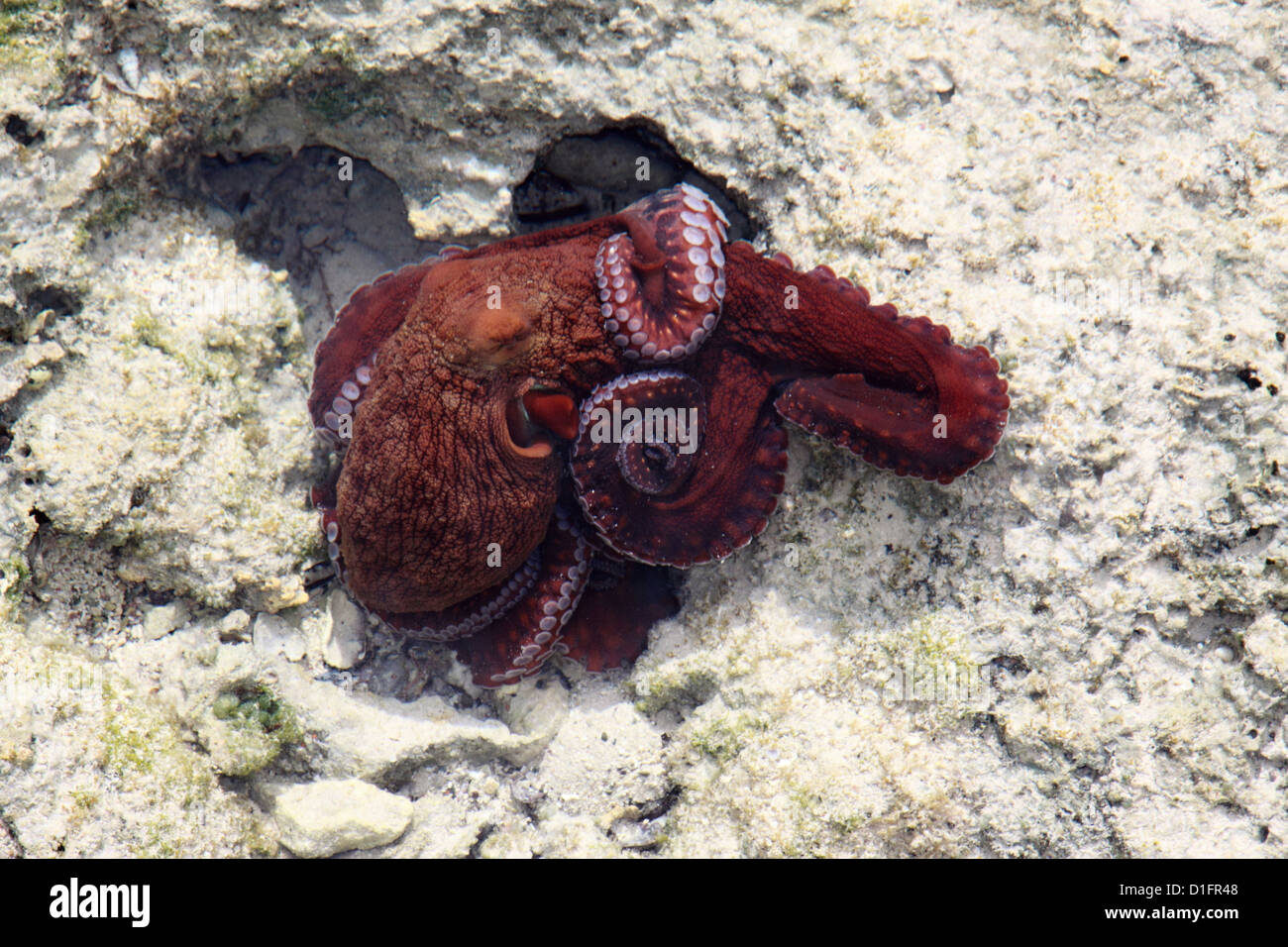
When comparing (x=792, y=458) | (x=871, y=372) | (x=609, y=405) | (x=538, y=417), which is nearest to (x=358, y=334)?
(x=538, y=417)

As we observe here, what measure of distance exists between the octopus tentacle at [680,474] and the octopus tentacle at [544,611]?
23 cm

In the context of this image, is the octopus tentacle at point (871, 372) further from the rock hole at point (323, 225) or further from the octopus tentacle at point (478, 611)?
the rock hole at point (323, 225)

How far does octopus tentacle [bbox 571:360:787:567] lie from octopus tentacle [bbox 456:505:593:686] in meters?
0.23

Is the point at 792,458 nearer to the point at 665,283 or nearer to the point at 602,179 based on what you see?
the point at 665,283

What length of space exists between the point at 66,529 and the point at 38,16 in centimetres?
216

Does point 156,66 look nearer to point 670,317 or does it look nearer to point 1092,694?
point 670,317

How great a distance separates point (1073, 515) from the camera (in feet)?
11.4

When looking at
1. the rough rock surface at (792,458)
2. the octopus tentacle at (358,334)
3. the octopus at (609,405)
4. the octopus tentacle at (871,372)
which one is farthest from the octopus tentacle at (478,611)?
the octopus tentacle at (871,372)

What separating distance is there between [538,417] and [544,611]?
3.00 feet

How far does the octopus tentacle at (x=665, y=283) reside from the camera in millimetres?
3486

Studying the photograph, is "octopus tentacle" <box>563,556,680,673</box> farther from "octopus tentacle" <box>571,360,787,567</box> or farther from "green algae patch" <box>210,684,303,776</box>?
"green algae patch" <box>210,684,303,776</box>

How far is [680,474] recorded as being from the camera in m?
3.71

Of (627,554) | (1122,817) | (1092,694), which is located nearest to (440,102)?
(627,554)

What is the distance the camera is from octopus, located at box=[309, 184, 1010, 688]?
11.2 ft
